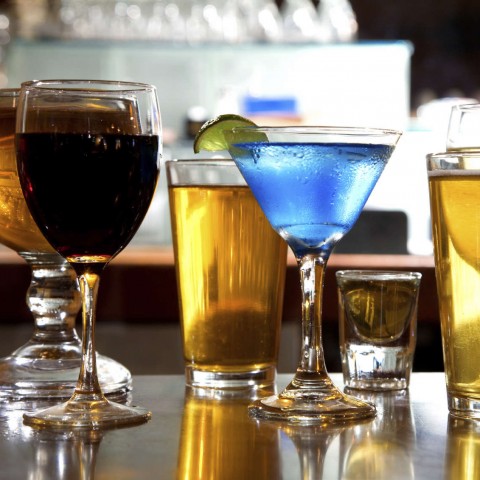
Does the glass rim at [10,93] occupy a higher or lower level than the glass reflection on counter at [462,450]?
higher

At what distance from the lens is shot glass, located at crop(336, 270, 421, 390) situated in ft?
2.75

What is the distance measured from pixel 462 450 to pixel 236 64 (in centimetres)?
356

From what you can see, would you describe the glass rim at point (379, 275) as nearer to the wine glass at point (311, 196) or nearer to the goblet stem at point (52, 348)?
the wine glass at point (311, 196)

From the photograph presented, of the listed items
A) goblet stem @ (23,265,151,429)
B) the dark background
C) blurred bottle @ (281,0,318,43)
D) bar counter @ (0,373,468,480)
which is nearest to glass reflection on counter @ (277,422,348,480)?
bar counter @ (0,373,468,480)

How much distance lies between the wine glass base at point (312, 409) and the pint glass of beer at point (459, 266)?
7 cm

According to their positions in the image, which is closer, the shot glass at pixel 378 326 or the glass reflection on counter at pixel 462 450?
the glass reflection on counter at pixel 462 450

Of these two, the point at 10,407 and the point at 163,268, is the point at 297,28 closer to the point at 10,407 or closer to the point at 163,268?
the point at 163,268

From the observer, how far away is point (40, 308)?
0.82m

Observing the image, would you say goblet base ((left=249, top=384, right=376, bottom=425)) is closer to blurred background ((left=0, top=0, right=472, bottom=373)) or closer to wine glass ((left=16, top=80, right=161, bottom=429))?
wine glass ((left=16, top=80, right=161, bottom=429))

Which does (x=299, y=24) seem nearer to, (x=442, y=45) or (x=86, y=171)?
(x=442, y=45)

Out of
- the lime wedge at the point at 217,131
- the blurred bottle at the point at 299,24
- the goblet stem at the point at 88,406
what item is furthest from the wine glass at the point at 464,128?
the blurred bottle at the point at 299,24

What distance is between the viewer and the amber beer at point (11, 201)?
806mm

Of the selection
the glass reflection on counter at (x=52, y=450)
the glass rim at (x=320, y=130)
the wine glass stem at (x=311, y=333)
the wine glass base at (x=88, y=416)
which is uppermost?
the glass rim at (x=320, y=130)

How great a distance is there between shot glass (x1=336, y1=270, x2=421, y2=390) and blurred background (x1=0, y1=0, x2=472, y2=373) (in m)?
2.96
